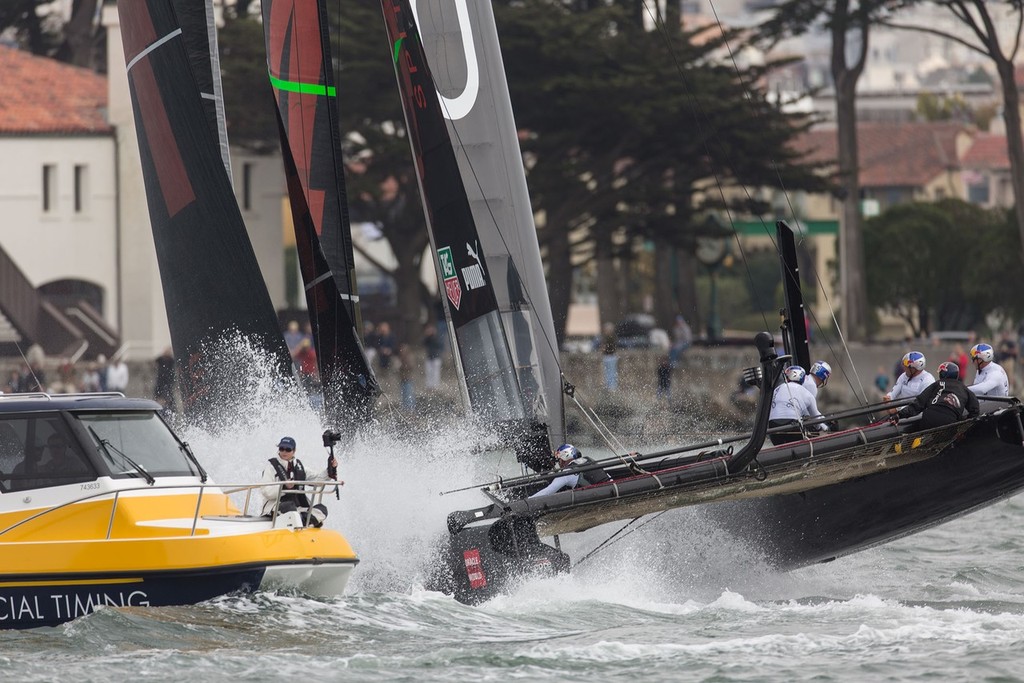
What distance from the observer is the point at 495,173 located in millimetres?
16031

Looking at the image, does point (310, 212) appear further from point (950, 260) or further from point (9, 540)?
point (950, 260)

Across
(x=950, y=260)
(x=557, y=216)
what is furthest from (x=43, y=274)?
(x=950, y=260)

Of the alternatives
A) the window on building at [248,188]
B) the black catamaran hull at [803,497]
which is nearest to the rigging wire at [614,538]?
the black catamaran hull at [803,497]

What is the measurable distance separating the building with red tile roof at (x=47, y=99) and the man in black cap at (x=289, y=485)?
104 feet

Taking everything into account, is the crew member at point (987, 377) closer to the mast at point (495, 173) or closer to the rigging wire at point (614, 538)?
the rigging wire at point (614, 538)

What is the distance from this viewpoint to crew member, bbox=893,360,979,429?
14188 mm

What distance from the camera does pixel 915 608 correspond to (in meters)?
13.6

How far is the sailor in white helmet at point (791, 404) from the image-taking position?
15297 mm

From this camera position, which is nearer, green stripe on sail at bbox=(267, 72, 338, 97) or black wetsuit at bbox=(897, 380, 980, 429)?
black wetsuit at bbox=(897, 380, 980, 429)

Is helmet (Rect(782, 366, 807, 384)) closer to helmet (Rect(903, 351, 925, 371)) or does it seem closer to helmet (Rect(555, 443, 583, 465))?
helmet (Rect(903, 351, 925, 371))

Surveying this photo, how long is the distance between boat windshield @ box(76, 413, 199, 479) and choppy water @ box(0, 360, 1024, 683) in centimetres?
122

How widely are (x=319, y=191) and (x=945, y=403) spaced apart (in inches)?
244

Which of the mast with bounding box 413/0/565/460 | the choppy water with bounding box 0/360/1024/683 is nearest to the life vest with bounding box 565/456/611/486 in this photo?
the choppy water with bounding box 0/360/1024/683

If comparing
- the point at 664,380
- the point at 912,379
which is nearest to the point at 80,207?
the point at 664,380
